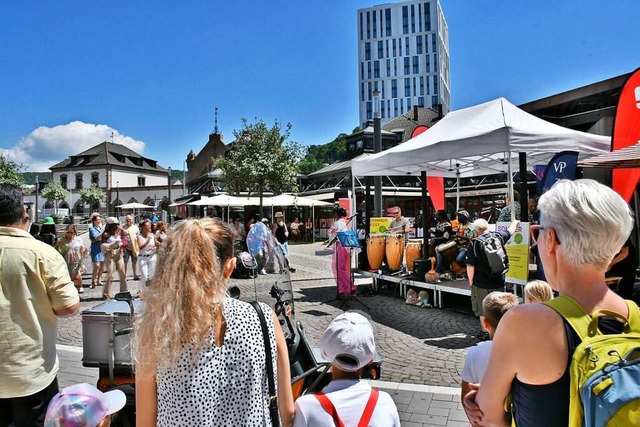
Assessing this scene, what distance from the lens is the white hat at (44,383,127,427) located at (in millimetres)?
1947

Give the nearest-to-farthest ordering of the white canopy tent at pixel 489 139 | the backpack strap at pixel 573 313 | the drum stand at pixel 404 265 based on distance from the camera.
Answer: the backpack strap at pixel 573 313, the white canopy tent at pixel 489 139, the drum stand at pixel 404 265

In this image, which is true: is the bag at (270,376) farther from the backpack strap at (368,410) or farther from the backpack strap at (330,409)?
the backpack strap at (368,410)

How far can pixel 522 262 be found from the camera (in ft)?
19.1

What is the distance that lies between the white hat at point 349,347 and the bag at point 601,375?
0.94 metres

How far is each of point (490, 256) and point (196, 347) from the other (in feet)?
16.4

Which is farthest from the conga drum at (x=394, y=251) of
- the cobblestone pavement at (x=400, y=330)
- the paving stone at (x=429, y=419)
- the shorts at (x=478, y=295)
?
the paving stone at (x=429, y=419)

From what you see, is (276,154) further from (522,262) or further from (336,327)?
(336,327)

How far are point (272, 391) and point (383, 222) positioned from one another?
840 centimetres

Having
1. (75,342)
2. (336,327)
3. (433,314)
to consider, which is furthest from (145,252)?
(336,327)

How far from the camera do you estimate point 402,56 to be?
124312 millimetres

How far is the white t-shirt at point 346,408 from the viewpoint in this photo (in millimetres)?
1816

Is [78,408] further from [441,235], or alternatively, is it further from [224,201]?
[224,201]

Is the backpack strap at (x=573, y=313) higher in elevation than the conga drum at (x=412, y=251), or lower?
higher

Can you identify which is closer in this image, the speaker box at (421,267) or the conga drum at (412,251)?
the speaker box at (421,267)
